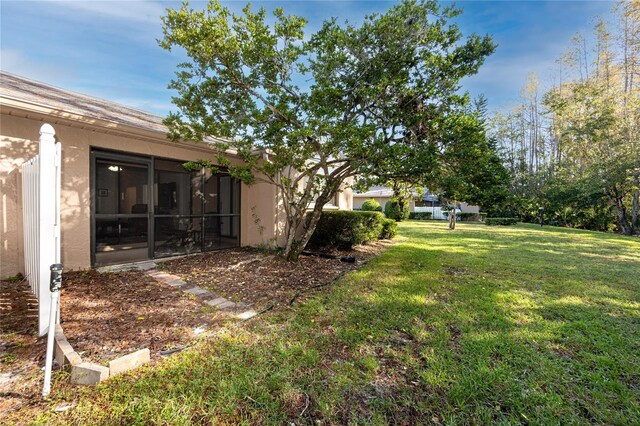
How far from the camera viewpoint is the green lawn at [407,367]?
2.17 metres

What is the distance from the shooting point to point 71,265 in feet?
18.4

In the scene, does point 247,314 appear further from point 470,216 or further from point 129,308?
point 470,216

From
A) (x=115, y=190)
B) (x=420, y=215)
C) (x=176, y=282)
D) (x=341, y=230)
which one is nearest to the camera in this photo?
(x=176, y=282)

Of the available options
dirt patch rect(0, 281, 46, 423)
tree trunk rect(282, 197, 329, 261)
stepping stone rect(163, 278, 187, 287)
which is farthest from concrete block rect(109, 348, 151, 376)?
tree trunk rect(282, 197, 329, 261)

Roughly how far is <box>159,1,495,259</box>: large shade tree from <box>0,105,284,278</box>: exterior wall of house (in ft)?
2.77

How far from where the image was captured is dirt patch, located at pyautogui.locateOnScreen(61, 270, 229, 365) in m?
3.01

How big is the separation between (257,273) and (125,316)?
8.76 ft

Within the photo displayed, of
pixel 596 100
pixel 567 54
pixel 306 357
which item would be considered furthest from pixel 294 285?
pixel 567 54

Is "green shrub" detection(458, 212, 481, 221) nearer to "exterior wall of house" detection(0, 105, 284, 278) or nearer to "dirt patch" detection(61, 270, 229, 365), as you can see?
"exterior wall of house" detection(0, 105, 284, 278)

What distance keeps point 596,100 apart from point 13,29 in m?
30.0

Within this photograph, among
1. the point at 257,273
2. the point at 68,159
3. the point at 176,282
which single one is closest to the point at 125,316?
the point at 176,282

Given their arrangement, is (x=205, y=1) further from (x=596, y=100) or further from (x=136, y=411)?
(x=596, y=100)

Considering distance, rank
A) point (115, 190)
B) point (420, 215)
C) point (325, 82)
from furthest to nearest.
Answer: point (420, 215)
point (115, 190)
point (325, 82)

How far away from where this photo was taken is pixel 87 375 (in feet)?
7.85
